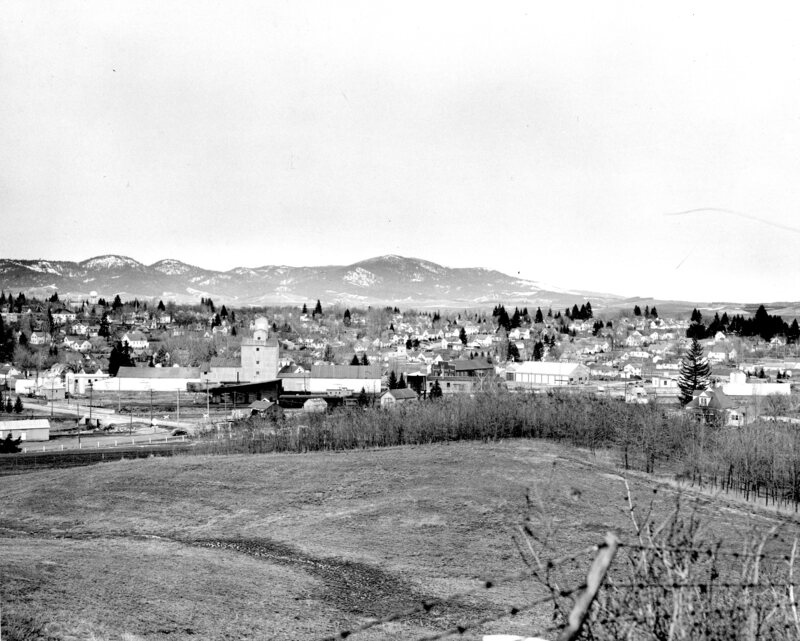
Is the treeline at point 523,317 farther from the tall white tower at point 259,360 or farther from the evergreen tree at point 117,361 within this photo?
the evergreen tree at point 117,361

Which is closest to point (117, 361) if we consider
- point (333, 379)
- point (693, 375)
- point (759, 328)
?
point (333, 379)

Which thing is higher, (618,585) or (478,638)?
(618,585)

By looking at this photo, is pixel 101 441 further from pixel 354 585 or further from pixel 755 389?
pixel 755 389

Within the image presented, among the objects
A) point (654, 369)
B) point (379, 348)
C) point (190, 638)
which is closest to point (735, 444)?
point (190, 638)

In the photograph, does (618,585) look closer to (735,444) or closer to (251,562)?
(251,562)

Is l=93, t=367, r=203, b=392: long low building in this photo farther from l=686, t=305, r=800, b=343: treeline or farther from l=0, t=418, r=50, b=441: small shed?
l=686, t=305, r=800, b=343: treeline

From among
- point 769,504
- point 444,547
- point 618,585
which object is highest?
point 618,585

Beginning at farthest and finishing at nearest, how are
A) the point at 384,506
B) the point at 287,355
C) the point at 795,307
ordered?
1. the point at 795,307
2. the point at 287,355
3. the point at 384,506
